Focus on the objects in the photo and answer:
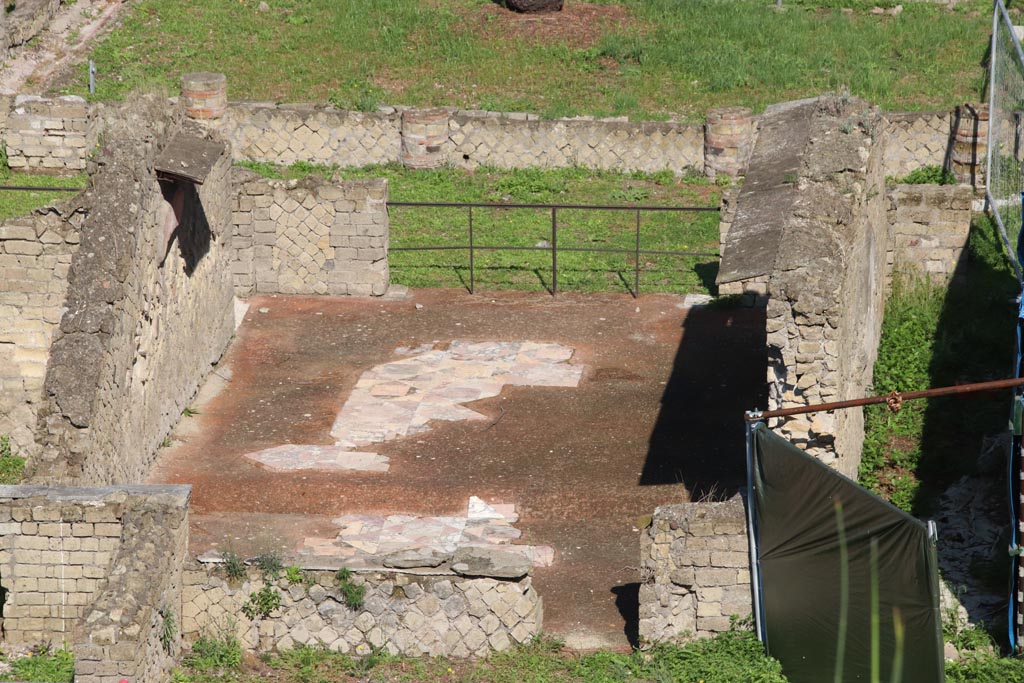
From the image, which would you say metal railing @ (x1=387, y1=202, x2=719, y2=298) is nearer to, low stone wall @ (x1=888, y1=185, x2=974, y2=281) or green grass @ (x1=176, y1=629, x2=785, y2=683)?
low stone wall @ (x1=888, y1=185, x2=974, y2=281)

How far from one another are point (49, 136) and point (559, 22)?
366 inches

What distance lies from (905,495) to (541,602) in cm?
340

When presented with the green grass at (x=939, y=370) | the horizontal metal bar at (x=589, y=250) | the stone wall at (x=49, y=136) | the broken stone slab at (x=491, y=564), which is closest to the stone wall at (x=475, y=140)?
the stone wall at (x=49, y=136)

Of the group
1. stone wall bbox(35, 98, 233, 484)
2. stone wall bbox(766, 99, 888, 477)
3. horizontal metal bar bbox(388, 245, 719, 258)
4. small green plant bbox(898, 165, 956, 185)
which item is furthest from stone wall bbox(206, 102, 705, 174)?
stone wall bbox(766, 99, 888, 477)

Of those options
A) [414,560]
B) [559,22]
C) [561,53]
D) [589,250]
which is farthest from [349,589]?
[559,22]

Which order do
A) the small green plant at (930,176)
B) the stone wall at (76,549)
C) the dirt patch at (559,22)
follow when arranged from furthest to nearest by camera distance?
the dirt patch at (559,22) → the small green plant at (930,176) → the stone wall at (76,549)

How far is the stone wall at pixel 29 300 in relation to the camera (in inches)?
560

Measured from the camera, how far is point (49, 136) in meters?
21.5

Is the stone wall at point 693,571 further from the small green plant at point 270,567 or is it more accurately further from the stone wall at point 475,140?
the stone wall at point 475,140

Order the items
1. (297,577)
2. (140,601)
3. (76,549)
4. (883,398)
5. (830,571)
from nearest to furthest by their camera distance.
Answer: (883,398) → (830,571) → (140,601) → (297,577) → (76,549)

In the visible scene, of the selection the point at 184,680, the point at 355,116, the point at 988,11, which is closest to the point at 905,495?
the point at 184,680

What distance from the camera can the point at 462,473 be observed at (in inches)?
550

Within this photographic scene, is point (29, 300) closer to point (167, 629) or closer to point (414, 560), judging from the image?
point (167, 629)

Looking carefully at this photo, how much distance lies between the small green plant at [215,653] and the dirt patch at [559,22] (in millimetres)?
16648
